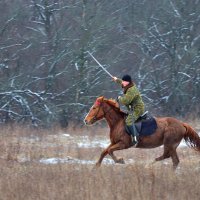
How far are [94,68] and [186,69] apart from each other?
5.01m

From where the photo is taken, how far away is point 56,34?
28766 mm

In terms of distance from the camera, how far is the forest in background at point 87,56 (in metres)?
27.4

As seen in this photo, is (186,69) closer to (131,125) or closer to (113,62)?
(113,62)

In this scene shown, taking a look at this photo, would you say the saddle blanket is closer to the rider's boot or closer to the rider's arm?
the rider's boot

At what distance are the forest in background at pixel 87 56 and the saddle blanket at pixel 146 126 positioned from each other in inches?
558

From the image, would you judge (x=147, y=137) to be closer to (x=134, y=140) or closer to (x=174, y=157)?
(x=134, y=140)

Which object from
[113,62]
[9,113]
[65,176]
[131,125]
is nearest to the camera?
[65,176]

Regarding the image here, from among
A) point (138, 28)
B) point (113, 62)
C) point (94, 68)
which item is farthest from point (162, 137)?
point (138, 28)

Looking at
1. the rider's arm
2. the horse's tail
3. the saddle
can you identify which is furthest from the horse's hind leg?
the rider's arm

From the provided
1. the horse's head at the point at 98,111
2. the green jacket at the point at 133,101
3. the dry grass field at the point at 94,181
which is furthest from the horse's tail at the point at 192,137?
the horse's head at the point at 98,111

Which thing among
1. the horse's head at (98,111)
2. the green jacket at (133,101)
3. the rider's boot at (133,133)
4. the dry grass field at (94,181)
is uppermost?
the green jacket at (133,101)

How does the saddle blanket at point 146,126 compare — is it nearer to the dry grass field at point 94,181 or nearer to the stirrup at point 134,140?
the stirrup at point 134,140

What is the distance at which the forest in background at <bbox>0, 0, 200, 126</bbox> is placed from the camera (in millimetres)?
27422

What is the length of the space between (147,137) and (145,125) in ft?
0.78
